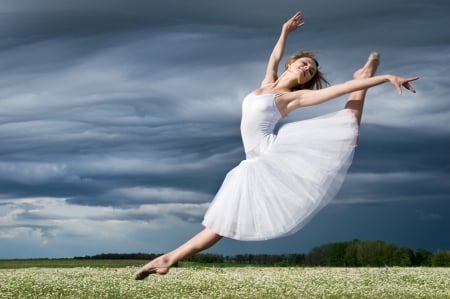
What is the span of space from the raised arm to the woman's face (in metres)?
0.77

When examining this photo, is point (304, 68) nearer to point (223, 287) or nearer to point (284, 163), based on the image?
point (284, 163)

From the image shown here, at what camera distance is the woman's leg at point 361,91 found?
10.4m

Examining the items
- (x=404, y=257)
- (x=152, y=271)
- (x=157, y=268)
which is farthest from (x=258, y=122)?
(x=404, y=257)

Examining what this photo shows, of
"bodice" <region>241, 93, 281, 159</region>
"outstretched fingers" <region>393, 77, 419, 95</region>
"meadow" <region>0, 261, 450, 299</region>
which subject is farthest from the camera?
"meadow" <region>0, 261, 450, 299</region>

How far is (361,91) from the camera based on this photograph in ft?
34.3

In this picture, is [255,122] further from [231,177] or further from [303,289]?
[303,289]

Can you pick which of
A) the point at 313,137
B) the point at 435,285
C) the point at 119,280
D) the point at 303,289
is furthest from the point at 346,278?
the point at 313,137

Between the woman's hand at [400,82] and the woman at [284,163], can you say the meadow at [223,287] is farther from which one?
the woman's hand at [400,82]

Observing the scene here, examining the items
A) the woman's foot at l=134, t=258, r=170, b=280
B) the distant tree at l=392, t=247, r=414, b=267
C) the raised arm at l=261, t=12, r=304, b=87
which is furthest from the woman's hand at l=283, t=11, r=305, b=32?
the distant tree at l=392, t=247, r=414, b=267

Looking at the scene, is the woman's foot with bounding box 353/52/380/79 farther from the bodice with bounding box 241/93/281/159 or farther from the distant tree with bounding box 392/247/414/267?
the distant tree with bounding box 392/247/414/267

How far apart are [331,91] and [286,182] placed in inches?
63.2

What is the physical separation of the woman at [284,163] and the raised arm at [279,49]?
0.62m

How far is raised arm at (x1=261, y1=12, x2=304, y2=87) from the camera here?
38.4ft

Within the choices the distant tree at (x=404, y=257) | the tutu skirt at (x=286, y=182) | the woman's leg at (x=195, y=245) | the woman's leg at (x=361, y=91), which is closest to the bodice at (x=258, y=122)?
the tutu skirt at (x=286, y=182)
